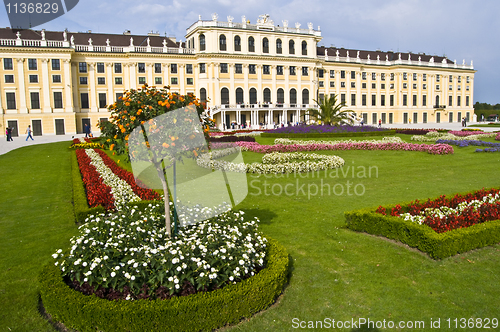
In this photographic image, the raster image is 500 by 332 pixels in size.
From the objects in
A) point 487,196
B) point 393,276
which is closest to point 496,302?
point 393,276

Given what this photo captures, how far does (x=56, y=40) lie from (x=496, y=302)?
52.4m

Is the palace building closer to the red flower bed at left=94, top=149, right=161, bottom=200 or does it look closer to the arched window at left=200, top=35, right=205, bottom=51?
the arched window at left=200, top=35, right=205, bottom=51

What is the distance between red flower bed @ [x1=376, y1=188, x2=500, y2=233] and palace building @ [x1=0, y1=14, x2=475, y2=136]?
42.3 metres

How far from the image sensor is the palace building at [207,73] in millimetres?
43594

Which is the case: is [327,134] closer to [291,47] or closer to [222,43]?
[222,43]

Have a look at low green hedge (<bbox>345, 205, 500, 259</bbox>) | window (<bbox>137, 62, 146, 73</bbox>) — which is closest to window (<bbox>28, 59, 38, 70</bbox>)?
window (<bbox>137, 62, 146, 73</bbox>)

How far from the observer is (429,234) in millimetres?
6273

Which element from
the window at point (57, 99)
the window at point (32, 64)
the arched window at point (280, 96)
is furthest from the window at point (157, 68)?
the arched window at point (280, 96)

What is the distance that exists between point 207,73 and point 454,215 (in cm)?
4749

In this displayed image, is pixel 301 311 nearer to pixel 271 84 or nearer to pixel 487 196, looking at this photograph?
pixel 487 196

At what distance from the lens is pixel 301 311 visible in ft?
15.8

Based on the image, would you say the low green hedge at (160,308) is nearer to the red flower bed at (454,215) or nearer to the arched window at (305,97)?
the red flower bed at (454,215)

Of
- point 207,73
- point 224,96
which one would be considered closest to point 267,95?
point 224,96

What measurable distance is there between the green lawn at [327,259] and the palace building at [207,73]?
36295mm
